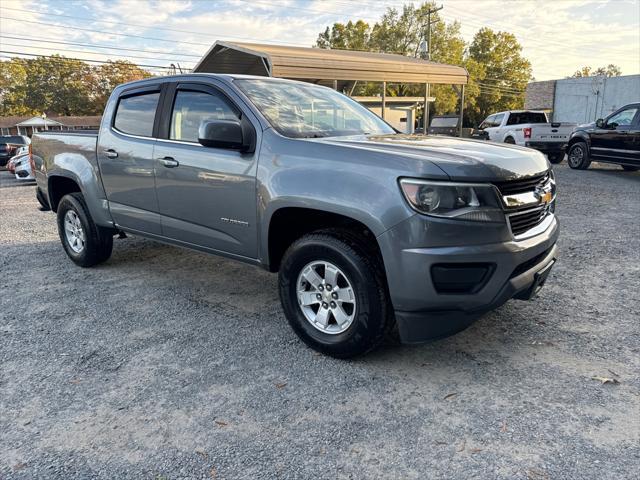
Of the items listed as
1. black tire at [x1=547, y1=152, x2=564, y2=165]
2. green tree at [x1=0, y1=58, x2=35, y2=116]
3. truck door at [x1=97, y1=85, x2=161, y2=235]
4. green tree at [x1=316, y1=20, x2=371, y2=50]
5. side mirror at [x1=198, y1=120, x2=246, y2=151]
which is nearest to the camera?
side mirror at [x1=198, y1=120, x2=246, y2=151]

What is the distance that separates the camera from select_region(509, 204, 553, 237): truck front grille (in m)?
2.93

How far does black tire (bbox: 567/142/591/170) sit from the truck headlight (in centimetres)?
1253

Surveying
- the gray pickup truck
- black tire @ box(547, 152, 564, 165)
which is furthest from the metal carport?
the gray pickup truck

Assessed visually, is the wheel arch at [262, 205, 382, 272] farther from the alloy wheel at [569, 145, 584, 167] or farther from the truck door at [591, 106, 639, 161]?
the alloy wheel at [569, 145, 584, 167]

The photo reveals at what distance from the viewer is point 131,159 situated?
4.38 metres

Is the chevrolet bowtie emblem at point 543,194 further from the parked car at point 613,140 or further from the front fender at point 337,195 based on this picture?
the parked car at point 613,140

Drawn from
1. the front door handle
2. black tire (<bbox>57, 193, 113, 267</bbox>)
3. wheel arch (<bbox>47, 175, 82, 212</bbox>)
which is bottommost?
black tire (<bbox>57, 193, 113, 267</bbox>)

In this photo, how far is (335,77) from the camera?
16312 millimetres

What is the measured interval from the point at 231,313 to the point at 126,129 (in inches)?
79.4

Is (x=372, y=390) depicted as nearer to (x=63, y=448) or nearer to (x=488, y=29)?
(x=63, y=448)

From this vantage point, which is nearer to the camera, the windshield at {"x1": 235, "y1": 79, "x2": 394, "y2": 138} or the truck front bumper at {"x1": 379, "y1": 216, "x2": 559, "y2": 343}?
the truck front bumper at {"x1": 379, "y1": 216, "x2": 559, "y2": 343}

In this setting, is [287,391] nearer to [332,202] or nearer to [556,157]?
[332,202]

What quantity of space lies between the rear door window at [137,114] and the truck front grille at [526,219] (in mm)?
3066

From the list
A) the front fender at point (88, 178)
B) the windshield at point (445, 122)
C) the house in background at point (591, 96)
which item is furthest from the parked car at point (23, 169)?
the house in background at point (591, 96)
